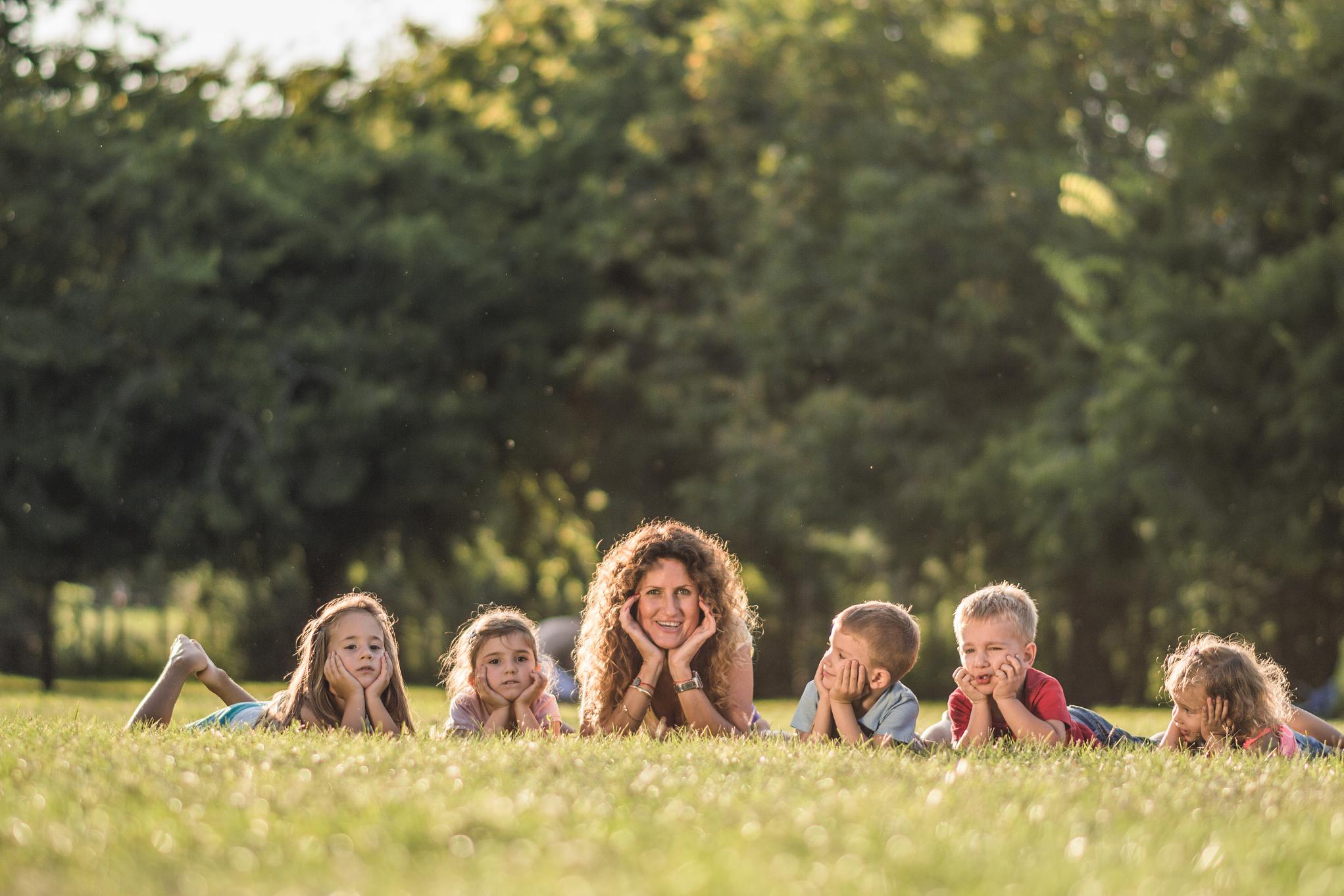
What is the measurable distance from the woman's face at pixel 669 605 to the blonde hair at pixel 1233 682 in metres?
2.42

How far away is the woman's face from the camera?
798cm

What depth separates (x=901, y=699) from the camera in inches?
289

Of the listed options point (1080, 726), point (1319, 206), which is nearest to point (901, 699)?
point (1080, 726)

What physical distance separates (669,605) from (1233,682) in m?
2.78

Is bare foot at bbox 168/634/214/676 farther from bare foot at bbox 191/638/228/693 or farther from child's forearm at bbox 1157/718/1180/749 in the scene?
child's forearm at bbox 1157/718/1180/749

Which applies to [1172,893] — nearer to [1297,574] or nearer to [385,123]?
[1297,574]

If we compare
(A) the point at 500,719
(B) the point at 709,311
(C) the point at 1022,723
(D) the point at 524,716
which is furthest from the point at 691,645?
(B) the point at 709,311

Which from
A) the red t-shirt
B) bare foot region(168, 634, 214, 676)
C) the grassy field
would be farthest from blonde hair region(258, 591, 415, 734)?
the red t-shirt

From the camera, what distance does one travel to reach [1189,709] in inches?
308

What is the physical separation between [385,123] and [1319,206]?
46.2 ft

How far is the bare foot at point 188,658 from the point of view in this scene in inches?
331

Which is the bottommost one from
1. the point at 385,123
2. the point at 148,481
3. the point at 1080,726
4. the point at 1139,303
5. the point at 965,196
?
the point at 1080,726

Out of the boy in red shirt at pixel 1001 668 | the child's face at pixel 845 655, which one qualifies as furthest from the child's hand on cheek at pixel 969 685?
the child's face at pixel 845 655

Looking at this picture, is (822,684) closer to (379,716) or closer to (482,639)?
(482,639)
